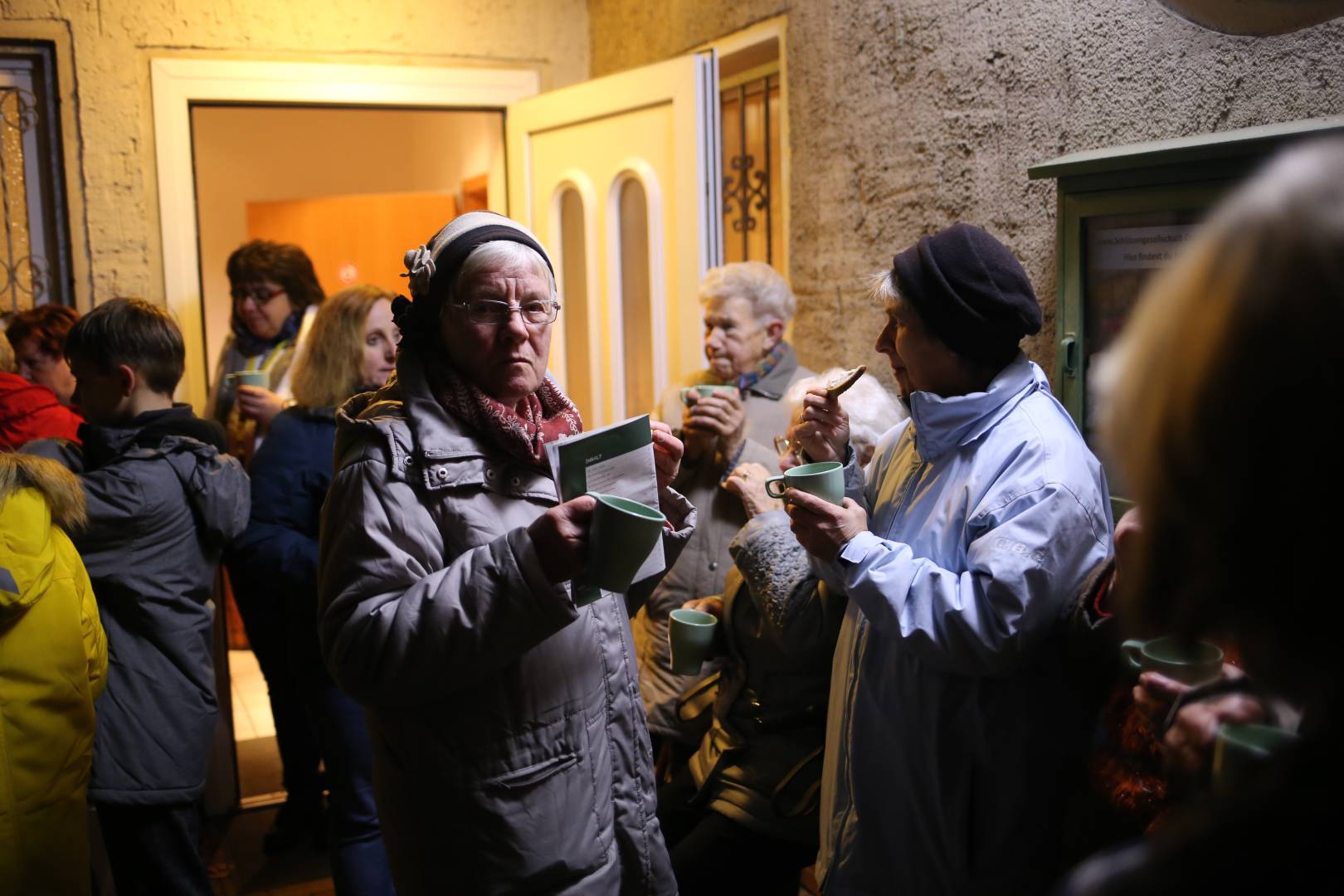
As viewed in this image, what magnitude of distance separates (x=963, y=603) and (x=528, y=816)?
0.71 m

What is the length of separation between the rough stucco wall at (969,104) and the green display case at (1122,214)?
187 millimetres

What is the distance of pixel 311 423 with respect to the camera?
9.78 ft

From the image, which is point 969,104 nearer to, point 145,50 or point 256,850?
point 145,50

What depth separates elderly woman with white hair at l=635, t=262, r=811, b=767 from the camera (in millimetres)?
2748

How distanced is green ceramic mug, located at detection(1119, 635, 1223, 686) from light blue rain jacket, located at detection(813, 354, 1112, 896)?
315mm

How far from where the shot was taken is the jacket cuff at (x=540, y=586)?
1.48m

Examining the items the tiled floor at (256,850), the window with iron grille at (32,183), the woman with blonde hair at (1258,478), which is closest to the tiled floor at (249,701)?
the tiled floor at (256,850)

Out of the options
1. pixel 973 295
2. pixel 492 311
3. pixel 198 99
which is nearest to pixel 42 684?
pixel 492 311

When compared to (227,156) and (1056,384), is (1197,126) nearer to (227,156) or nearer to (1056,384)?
(1056,384)

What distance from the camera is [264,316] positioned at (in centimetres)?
386

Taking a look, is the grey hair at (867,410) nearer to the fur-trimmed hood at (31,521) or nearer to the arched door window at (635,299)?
the arched door window at (635,299)

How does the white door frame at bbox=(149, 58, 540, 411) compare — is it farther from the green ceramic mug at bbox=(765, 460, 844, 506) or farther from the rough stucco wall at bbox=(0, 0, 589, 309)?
the green ceramic mug at bbox=(765, 460, 844, 506)

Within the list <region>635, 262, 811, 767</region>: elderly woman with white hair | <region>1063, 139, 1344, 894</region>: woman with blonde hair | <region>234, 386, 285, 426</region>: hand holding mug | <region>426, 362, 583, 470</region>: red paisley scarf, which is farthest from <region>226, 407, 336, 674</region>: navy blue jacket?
<region>1063, 139, 1344, 894</region>: woman with blonde hair

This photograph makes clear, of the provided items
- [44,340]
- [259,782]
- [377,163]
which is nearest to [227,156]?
[377,163]
